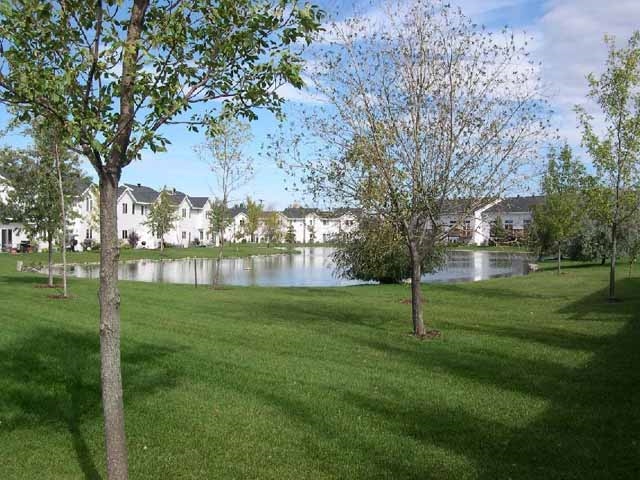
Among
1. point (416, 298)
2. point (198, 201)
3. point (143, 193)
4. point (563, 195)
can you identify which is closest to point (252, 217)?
point (198, 201)

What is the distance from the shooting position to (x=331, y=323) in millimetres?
15250

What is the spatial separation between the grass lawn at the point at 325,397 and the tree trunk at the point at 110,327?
55.7 inches

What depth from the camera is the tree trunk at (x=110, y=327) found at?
4.13 metres

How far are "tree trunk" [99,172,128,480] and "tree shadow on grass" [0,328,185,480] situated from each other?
1451 mm

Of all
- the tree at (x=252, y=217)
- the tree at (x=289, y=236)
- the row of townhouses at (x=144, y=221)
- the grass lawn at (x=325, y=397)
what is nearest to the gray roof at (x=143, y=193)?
the row of townhouses at (x=144, y=221)

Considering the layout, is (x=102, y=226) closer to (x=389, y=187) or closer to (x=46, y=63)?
(x=46, y=63)

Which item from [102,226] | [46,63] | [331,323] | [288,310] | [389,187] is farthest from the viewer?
[288,310]

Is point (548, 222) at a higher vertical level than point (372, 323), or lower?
higher

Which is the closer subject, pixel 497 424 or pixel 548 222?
pixel 497 424

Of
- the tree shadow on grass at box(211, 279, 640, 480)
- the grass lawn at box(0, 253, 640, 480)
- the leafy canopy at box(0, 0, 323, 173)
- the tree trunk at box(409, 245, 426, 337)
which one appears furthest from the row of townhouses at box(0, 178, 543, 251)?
the leafy canopy at box(0, 0, 323, 173)

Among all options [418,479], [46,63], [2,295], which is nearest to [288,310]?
[2,295]

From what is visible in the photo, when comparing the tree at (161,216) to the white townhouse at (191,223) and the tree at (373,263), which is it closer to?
the white townhouse at (191,223)

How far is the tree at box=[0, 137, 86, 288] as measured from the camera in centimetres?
2147

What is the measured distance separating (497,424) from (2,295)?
16633 mm
